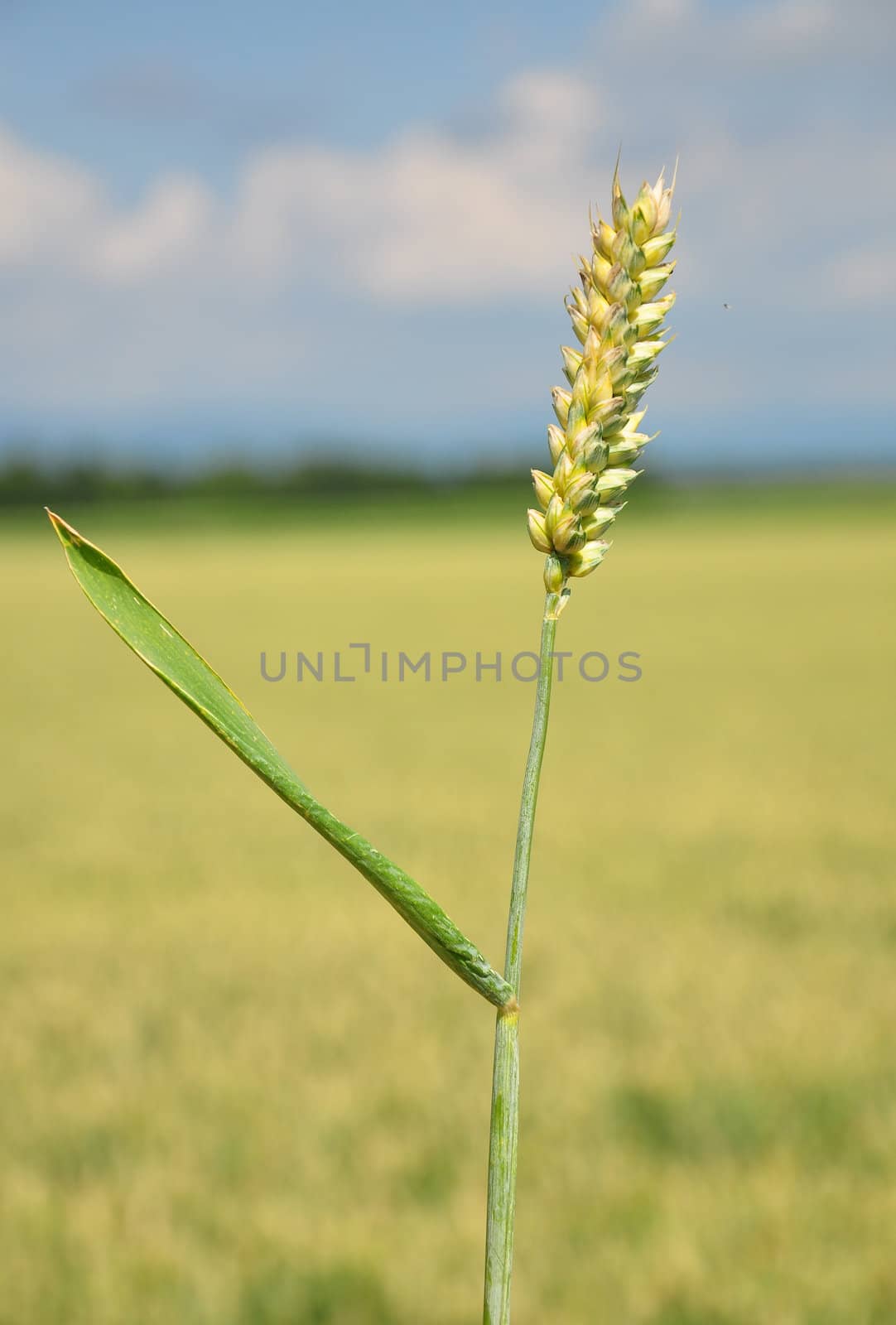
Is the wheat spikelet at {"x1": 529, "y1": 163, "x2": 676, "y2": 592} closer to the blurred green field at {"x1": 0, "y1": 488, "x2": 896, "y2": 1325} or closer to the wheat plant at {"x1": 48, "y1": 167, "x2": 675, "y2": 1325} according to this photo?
the wheat plant at {"x1": 48, "y1": 167, "x2": 675, "y2": 1325}

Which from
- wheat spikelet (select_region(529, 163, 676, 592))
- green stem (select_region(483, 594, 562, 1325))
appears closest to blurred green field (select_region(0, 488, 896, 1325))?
green stem (select_region(483, 594, 562, 1325))

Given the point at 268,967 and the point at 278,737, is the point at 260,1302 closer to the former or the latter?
the point at 268,967

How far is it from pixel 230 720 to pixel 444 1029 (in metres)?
5.82

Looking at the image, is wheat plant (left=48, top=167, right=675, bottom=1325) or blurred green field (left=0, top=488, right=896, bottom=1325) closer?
wheat plant (left=48, top=167, right=675, bottom=1325)

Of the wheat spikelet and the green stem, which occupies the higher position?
the wheat spikelet

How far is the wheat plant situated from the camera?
1.60 ft

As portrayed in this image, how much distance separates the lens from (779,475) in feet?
244

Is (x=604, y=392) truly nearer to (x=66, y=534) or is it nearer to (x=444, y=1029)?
(x=66, y=534)

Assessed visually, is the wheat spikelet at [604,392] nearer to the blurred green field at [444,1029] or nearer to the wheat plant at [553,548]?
the wheat plant at [553,548]

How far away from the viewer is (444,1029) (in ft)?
19.8

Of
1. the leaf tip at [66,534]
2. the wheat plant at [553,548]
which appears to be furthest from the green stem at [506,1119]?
the leaf tip at [66,534]

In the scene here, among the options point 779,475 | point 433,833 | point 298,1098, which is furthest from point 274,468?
point 298,1098

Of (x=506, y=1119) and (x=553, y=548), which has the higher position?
(x=553, y=548)

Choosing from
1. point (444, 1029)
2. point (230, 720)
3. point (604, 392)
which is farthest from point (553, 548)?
point (444, 1029)
